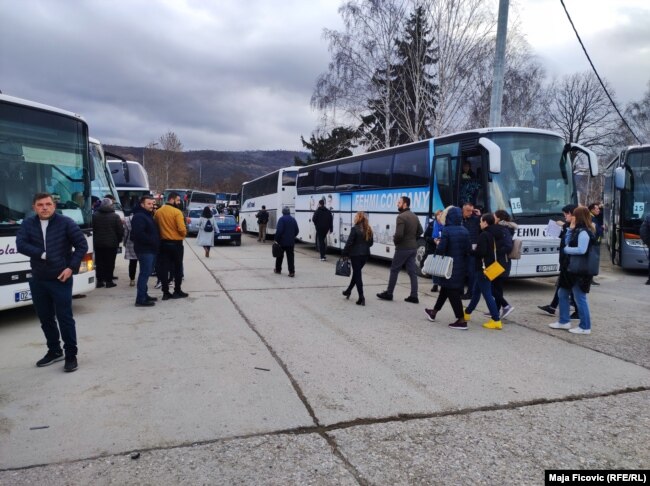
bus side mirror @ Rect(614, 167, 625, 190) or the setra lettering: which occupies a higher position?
bus side mirror @ Rect(614, 167, 625, 190)

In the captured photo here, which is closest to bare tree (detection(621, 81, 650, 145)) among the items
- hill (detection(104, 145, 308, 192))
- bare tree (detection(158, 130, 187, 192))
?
hill (detection(104, 145, 308, 192))

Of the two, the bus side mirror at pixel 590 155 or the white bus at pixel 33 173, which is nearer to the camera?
the white bus at pixel 33 173

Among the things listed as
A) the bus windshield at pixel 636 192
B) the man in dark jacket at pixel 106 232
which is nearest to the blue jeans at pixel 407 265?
the man in dark jacket at pixel 106 232

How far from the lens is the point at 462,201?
399 inches

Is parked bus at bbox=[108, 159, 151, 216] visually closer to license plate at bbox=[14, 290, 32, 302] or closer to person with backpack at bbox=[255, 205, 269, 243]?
person with backpack at bbox=[255, 205, 269, 243]

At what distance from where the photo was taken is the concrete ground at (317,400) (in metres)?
3.05

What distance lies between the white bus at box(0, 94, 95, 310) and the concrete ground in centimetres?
74

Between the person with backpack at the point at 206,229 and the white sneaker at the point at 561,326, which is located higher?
the person with backpack at the point at 206,229

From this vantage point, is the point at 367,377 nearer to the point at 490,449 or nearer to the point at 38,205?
the point at 490,449

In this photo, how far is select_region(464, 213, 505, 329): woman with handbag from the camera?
21.8 ft

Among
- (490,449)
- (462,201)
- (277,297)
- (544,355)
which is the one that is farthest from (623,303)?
(490,449)

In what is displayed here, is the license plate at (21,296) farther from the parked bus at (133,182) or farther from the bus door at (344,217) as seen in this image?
the parked bus at (133,182)

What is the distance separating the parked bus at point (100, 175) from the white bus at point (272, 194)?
446 inches

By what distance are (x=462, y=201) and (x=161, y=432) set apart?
8239 mm
